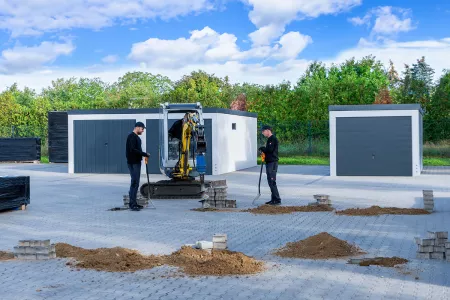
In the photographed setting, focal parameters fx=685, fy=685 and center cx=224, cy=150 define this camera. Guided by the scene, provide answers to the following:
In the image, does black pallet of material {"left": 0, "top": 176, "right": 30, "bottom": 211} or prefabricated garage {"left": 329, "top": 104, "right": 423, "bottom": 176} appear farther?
prefabricated garage {"left": 329, "top": 104, "right": 423, "bottom": 176}

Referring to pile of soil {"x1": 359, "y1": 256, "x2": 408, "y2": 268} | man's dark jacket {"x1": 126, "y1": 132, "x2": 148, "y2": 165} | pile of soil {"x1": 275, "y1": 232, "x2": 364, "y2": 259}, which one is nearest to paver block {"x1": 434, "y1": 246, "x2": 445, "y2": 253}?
pile of soil {"x1": 359, "y1": 256, "x2": 408, "y2": 268}

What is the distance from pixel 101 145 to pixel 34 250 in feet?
62.9

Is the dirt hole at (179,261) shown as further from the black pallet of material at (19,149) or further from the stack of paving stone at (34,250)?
the black pallet of material at (19,149)

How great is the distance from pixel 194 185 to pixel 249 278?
998 centimetres

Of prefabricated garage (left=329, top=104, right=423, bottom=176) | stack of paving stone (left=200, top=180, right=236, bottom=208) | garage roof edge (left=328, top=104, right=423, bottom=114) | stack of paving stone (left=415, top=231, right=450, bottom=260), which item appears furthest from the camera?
prefabricated garage (left=329, top=104, right=423, bottom=176)

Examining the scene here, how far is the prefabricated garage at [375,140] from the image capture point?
2612cm

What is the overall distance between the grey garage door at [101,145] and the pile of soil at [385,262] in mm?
20043

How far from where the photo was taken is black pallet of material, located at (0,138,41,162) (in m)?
38.8

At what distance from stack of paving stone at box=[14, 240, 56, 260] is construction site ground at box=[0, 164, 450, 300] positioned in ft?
0.75

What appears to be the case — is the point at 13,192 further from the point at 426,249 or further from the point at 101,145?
the point at 101,145

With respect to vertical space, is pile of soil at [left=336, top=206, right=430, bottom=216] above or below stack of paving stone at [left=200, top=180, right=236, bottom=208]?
below

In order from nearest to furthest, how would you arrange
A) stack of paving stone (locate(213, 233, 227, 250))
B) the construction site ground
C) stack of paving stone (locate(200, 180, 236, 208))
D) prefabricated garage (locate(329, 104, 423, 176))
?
the construction site ground < stack of paving stone (locate(213, 233, 227, 250)) < stack of paving stone (locate(200, 180, 236, 208)) < prefabricated garage (locate(329, 104, 423, 176))

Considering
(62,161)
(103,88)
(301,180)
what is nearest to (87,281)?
(301,180)

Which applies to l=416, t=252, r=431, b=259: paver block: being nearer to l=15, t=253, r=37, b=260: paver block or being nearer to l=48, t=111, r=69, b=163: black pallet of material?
l=15, t=253, r=37, b=260: paver block
